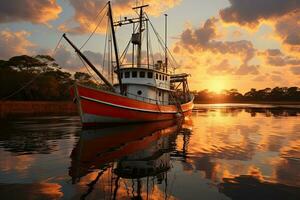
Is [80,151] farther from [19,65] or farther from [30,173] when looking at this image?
[19,65]

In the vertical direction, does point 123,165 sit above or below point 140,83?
below

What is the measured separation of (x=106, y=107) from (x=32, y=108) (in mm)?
33443

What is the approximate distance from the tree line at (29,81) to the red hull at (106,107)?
33473mm

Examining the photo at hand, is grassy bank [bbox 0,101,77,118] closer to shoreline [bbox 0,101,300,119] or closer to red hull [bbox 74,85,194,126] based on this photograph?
shoreline [bbox 0,101,300,119]

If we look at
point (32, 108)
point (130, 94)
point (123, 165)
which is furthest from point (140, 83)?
point (32, 108)

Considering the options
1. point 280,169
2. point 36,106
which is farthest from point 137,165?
point 36,106

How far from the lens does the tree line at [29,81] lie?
55094mm

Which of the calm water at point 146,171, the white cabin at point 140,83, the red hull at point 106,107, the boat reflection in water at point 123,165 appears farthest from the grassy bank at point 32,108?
the calm water at point 146,171

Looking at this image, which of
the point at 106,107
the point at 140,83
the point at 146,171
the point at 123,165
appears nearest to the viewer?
the point at 146,171

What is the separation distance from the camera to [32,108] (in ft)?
161

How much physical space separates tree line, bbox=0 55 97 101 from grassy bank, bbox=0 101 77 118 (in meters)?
4.22

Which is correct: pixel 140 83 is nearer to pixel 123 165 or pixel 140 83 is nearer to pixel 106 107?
pixel 106 107

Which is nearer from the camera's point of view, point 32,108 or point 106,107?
point 106,107

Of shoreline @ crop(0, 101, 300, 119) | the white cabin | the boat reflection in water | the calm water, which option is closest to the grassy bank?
shoreline @ crop(0, 101, 300, 119)
